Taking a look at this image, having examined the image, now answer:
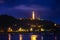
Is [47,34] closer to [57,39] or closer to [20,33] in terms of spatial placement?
[20,33]

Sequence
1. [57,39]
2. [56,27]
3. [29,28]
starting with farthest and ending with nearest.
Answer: [29,28]
[56,27]
[57,39]

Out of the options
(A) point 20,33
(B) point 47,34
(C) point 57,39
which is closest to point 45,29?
(B) point 47,34

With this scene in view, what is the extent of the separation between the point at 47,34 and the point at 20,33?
12.2ft

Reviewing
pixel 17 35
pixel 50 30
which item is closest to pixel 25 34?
pixel 17 35

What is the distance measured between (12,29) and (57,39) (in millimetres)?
8356

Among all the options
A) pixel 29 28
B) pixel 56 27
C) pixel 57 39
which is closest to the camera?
pixel 57 39

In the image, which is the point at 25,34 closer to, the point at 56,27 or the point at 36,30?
the point at 36,30

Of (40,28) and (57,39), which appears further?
(40,28)

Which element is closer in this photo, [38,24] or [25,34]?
[38,24]

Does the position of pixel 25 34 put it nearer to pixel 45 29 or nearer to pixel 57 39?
pixel 45 29

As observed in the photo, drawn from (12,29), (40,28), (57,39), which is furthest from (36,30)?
(57,39)

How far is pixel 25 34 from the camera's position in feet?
141

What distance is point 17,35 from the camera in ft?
141

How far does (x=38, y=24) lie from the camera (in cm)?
3978
